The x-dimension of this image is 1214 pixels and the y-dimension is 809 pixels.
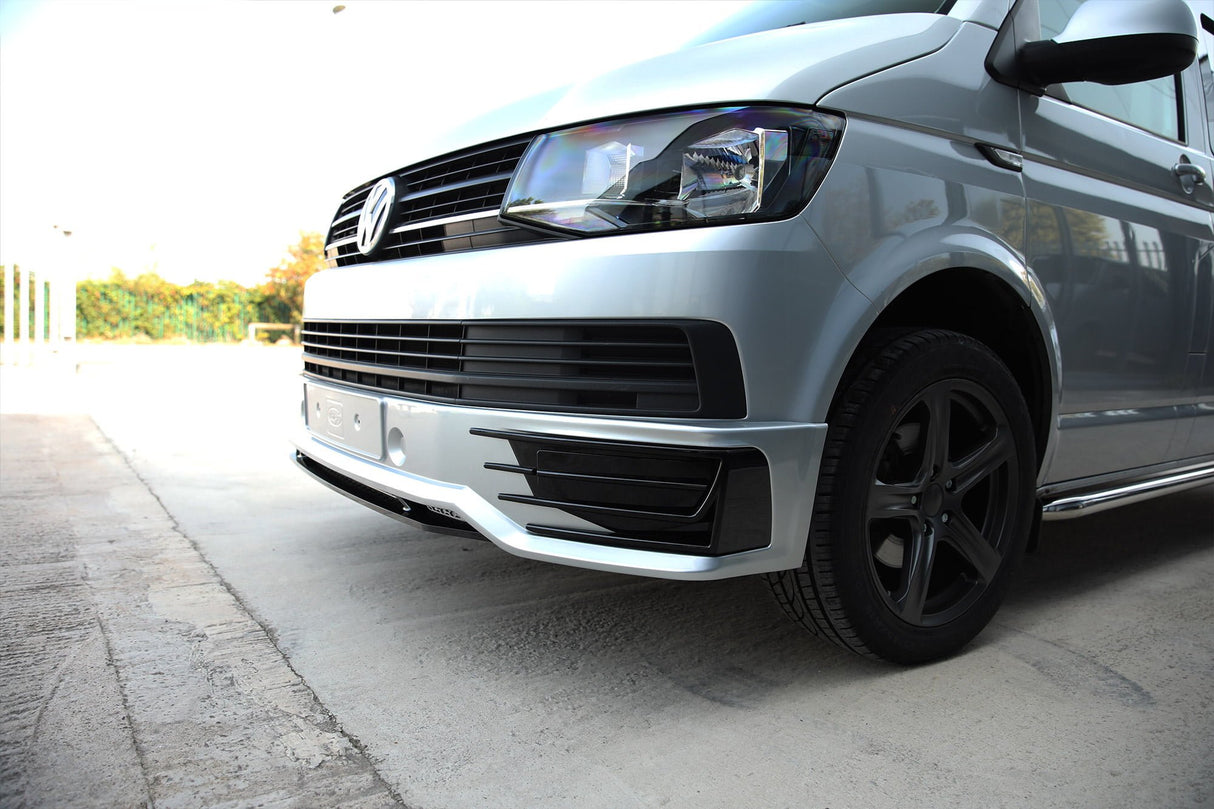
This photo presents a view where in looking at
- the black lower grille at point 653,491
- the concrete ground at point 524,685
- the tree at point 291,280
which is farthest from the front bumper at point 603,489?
the tree at point 291,280

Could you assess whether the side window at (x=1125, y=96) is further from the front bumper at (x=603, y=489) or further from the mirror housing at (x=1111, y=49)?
the front bumper at (x=603, y=489)

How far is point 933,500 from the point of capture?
206cm

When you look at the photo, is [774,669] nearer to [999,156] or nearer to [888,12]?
[999,156]

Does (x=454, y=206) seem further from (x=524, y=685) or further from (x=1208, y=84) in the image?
(x=1208, y=84)

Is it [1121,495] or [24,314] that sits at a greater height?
[24,314]

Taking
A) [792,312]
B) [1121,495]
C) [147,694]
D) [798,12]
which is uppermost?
[798,12]

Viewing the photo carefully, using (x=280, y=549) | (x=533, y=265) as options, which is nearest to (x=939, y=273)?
(x=533, y=265)

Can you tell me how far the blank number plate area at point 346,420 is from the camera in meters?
2.20

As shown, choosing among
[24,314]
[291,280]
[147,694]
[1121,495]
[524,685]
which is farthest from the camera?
[291,280]

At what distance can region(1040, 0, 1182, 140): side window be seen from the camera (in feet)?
7.92

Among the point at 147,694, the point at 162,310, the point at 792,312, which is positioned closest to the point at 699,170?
the point at 792,312

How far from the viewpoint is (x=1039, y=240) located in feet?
Result: 7.22

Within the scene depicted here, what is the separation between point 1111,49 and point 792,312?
1.14 meters

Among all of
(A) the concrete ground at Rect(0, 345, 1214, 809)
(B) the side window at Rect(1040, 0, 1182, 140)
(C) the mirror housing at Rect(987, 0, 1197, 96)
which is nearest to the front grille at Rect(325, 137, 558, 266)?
(A) the concrete ground at Rect(0, 345, 1214, 809)
